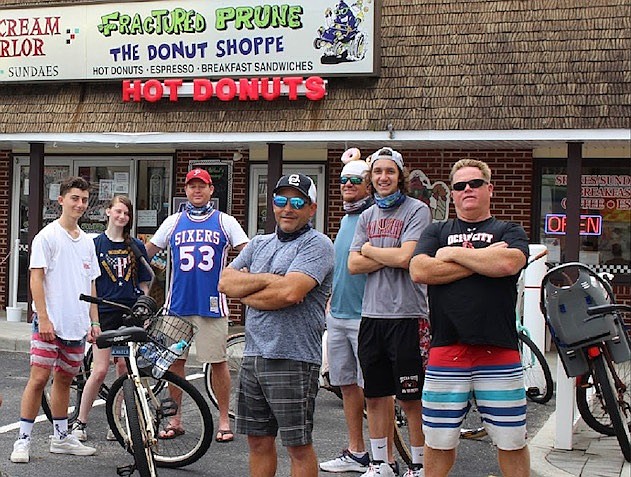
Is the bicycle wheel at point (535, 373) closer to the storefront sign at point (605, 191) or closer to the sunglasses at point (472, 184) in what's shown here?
the sunglasses at point (472, 184)

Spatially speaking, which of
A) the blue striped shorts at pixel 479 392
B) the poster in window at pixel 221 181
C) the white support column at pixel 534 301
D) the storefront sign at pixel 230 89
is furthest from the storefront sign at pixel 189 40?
the blue striped shorts at pixel 479 392

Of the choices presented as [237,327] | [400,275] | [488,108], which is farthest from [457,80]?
[400,275]

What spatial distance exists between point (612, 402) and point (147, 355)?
9.92 feet

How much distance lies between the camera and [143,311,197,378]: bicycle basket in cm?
620

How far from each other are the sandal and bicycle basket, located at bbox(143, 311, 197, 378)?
57 cm

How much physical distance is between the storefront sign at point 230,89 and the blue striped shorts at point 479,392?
704cm

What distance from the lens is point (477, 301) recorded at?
15.5 feet

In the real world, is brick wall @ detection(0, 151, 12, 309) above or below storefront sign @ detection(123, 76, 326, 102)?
below

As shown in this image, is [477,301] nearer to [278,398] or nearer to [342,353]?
[278,398]

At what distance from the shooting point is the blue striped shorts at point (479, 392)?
15.6ft

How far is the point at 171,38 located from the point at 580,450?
7654mm

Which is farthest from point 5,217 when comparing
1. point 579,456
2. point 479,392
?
point 479,392

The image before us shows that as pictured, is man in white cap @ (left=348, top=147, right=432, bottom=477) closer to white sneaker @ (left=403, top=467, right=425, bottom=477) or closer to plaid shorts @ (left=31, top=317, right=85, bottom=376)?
white sneaker @ (left=403, top=467, right=425, bottom=477)

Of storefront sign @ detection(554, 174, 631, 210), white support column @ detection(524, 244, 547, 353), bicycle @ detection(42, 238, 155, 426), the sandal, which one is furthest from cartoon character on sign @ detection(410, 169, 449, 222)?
the sandal
